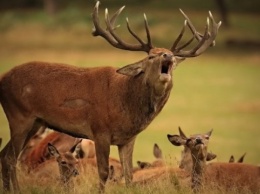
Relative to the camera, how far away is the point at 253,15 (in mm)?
54312

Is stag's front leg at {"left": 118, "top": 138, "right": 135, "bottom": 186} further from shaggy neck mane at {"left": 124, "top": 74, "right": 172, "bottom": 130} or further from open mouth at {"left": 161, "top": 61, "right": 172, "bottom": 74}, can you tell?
open mouth at {"left": 161, "top": 61, "right": 172, "bottom": 74}

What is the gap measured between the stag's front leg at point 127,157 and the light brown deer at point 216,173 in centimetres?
69

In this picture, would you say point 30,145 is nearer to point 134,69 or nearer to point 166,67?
point 134,69

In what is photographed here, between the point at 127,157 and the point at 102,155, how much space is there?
1.58ft

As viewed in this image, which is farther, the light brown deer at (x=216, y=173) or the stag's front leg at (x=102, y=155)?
the light brown deer at (x=216, y=173)

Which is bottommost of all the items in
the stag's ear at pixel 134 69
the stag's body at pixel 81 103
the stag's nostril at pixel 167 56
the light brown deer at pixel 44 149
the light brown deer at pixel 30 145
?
the light brown deer at pixel 30 145

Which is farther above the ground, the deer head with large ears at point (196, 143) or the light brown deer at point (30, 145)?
the deer head with large ears at point (196, 143)

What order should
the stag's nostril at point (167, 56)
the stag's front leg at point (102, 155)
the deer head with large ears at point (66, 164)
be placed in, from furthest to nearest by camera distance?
1. the deer head with large ears at point (66, 164)
2. the stag's front leg at point (102, 155)
3. the stag's nostril at point (167, 56)

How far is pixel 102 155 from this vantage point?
508 inches

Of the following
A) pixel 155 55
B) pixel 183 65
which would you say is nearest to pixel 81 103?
pixel 155 55

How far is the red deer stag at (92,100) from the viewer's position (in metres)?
12.9

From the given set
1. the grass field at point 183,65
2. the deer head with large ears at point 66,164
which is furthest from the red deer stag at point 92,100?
the grass field at point 183,65

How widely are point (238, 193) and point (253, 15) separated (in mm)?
42014

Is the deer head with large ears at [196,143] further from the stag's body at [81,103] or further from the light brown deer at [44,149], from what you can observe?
the light brown deer at [44,149]
